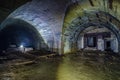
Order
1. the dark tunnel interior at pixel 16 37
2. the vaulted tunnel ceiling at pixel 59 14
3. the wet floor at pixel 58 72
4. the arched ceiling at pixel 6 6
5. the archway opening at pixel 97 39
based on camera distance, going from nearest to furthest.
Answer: the wet floor at pixel 58 72 → the arched ceiling at pixel 6 6 → the vaulted tunnel ceiling at pixel 59 14 → the dark tunnel interior at pixel 16 37 → the archway opening at pixel 97 39

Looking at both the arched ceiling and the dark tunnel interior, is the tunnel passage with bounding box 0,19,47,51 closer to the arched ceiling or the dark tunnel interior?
the dark tunnel interior

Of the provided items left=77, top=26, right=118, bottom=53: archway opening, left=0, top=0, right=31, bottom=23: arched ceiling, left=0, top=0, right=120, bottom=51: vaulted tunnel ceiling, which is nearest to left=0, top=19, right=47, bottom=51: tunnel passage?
left=0, top=0, right=120, bottom=51: vaulted tunnel ceiling

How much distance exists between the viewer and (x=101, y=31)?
15031 millimetres

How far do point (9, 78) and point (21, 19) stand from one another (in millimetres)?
4410

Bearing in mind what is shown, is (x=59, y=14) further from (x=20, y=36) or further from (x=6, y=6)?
(x=6, y=6)

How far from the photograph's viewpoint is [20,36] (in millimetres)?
7902

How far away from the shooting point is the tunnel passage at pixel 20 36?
7110 millimetres

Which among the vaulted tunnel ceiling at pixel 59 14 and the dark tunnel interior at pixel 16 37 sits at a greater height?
the vaulted tunnel ceiling at pixel 59 14

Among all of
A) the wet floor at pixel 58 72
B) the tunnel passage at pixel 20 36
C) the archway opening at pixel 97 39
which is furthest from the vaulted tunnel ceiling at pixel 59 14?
the archway opening at pixel 97 39

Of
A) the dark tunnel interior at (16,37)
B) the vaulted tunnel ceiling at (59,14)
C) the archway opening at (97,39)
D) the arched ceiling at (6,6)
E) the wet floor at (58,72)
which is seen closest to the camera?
the wet floor at (58,72)

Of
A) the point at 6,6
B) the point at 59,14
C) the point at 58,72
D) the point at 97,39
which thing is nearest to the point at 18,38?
the point at 59,14

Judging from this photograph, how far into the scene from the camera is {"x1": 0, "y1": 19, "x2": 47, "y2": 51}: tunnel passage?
7110 mm

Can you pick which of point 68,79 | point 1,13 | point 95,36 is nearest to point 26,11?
point 1,13

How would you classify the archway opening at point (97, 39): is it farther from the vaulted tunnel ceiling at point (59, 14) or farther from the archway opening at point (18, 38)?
the archway opening at point (18, 38)
